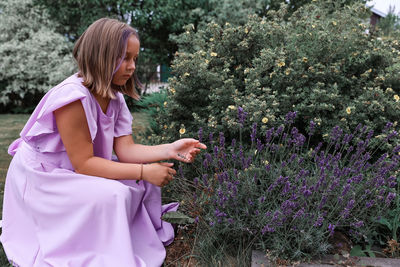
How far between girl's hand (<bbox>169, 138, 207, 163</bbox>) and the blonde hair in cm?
42

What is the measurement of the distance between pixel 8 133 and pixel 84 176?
15.6ft

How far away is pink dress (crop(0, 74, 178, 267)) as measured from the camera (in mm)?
1791

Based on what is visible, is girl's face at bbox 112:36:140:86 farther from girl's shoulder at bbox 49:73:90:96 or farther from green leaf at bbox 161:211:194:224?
green leaf at bbox 161:211:194:224

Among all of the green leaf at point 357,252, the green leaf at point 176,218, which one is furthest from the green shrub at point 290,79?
the green leaf at point 357,252

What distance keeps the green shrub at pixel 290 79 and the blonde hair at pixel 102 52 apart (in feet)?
3.06

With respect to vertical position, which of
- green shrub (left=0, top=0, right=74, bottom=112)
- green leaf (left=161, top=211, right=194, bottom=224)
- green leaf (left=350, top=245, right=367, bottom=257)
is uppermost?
green leaf (left=350, top=245, right=367, bottom=257)

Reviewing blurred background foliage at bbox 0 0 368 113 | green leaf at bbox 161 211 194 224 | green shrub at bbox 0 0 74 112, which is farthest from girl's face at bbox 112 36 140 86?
green shrub at bbox 0 0 74 112

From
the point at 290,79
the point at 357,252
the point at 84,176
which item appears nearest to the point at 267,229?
the point at 357,252

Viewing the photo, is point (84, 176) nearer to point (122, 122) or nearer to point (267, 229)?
point (122, 122)

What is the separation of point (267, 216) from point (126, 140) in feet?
2.95

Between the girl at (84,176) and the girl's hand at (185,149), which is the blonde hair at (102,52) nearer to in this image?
the girl at (84,176)

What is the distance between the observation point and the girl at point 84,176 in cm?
180

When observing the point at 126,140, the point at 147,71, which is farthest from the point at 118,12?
the point at 126,140

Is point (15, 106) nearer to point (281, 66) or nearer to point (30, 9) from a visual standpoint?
point (30, 9)
